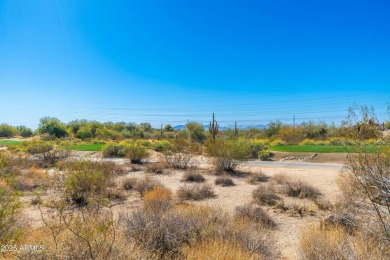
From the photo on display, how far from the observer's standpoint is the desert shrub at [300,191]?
37.6 ft

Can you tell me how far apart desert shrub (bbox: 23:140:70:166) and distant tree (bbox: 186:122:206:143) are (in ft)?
112

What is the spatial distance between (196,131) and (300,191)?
4574 centimetres

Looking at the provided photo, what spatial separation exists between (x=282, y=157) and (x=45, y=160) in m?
22.7

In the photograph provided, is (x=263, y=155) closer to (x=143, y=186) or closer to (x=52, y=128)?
(x=143, y=186)

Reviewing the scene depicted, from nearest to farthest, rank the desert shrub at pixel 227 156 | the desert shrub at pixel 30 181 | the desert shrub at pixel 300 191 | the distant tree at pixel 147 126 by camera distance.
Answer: the desert shrub at pixel 300 191, the desert shrub at pixel 30 181, the desert shrub at pixel 227 156, the distant tree at pixel 147 126

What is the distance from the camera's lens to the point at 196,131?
188 feet

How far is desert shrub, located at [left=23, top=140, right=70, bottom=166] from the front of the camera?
71.3 ft

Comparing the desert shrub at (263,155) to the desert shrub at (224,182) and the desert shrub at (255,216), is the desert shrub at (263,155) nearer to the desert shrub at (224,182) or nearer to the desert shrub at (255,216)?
the desert shrub at (224,182)

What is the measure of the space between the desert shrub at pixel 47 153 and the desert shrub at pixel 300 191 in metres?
18.4

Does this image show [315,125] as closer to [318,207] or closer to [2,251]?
[318,207]

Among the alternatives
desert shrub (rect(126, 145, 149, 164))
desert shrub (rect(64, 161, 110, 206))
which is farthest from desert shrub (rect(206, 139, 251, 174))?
desert shrub (rect(64, 161, 110, 206))

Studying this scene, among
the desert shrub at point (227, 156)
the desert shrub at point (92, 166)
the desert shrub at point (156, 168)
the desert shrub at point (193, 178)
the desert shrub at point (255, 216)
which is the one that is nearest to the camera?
the desert shrub at point (255, 216)

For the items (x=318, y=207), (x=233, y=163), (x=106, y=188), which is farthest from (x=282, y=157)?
(x=106, y=188)

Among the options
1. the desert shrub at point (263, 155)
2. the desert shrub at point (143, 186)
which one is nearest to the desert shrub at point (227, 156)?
the desert shrub at point (143, 186)
